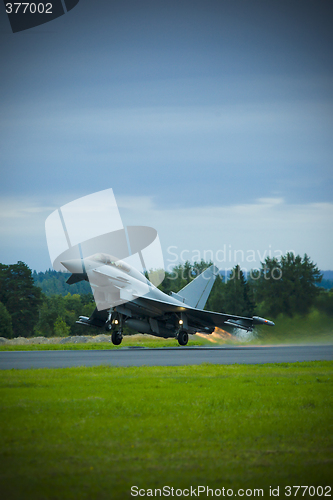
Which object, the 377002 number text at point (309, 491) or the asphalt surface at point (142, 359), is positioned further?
the asphalt surface at point (142, 359)

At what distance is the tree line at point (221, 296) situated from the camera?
3806cm

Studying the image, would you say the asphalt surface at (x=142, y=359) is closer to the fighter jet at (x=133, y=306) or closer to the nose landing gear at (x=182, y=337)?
the fighter jet at (x=133, y=306)

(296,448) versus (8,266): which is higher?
(8,266)

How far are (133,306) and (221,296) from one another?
3383cm

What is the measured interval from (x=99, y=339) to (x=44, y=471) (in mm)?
35691

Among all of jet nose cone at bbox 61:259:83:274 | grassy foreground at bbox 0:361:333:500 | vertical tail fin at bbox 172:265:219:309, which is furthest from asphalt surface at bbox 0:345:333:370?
vertical tail fin at bbox 172:265:219:309

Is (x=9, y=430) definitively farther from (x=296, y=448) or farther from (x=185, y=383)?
(x=185, y=383)

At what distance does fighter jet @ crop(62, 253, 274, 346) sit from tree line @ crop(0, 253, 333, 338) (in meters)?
5.62

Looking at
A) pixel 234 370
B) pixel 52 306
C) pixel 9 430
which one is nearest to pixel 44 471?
pixel 9 430

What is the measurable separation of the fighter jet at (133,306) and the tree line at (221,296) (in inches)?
221

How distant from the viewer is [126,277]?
25.3m

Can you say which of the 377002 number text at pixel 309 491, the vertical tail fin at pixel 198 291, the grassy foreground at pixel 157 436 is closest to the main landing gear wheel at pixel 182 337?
the vertical tail fin at pixel 198 291

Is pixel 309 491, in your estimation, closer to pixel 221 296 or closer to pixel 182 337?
pixel 182 337

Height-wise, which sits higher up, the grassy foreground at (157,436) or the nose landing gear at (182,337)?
the grassy foreground at (157,436)
